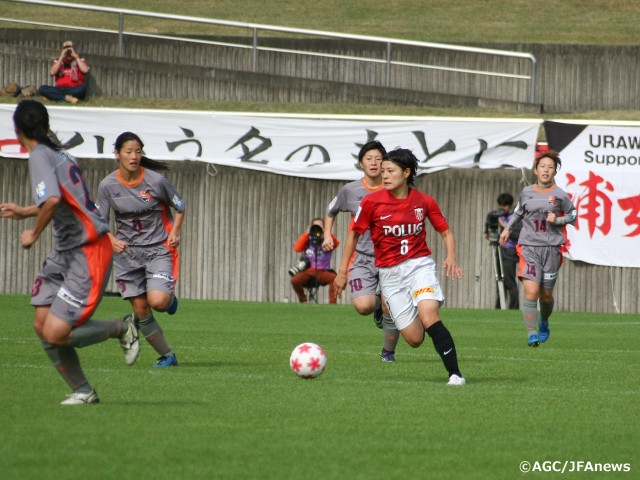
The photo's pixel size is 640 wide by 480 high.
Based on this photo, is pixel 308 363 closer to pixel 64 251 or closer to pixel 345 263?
pixel 345 263

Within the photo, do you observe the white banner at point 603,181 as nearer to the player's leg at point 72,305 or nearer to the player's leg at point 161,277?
the player's leg at point 161,277

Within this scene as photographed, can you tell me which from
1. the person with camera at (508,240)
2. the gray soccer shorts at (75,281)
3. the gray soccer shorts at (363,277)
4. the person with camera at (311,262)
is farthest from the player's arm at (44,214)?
the person with camera at (508,240)

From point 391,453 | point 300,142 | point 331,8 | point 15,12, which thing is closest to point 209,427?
point 391,453

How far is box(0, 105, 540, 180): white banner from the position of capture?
69.7 ft

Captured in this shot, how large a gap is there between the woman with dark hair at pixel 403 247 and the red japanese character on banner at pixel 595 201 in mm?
11584

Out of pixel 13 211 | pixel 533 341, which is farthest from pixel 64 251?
pixel 533 341

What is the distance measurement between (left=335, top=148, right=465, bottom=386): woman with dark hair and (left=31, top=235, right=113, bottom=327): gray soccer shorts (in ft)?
7.70

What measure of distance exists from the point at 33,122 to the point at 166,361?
3785 millimetres

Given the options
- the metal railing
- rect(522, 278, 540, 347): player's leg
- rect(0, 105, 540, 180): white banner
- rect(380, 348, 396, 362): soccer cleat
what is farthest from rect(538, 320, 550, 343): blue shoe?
the metal railing

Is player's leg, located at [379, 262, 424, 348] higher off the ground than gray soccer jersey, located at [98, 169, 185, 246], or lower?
lower

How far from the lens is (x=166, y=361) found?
1072 cm

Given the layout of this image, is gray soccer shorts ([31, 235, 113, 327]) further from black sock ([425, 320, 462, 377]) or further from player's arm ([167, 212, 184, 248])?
black sock ([425, 320, 462, 377])

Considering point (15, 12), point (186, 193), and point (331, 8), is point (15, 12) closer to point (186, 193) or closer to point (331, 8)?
point (331, 8)

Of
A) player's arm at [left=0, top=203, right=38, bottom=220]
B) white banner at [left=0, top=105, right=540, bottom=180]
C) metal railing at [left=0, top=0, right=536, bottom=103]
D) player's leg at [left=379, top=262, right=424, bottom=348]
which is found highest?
metal railing at [left=0, top=0, right=536, bottom=103]
